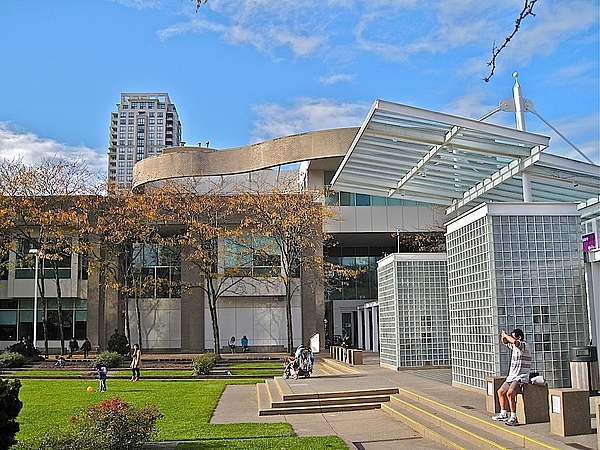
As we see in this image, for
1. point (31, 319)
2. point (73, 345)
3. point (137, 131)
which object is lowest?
point (73, 345)

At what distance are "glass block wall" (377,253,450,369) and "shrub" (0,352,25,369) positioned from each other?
737 inches

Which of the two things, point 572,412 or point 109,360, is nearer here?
point 572,412

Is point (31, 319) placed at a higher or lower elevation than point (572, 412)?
higher

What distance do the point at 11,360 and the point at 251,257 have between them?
1615cm

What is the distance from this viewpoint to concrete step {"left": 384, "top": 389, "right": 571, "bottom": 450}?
955cm

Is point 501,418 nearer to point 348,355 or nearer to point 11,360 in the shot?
point 348,355

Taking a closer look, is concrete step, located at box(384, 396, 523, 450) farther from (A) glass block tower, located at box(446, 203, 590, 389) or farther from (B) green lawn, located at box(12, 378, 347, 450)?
(A) glass block tower, located at box(446, 203, 590, 389)

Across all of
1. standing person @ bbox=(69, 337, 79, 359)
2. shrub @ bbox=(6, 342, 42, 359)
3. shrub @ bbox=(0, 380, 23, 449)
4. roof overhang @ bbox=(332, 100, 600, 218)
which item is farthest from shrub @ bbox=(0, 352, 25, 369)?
shrub @ bbox=(0, 380, 23, 449)

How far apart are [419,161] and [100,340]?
33.5m

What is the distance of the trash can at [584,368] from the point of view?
12961 mm

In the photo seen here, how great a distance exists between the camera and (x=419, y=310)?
23.6 meters

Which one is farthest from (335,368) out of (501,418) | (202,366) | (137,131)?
(137,131)

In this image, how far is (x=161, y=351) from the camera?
1794 inches

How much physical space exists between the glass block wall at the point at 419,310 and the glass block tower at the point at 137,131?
161116mm
